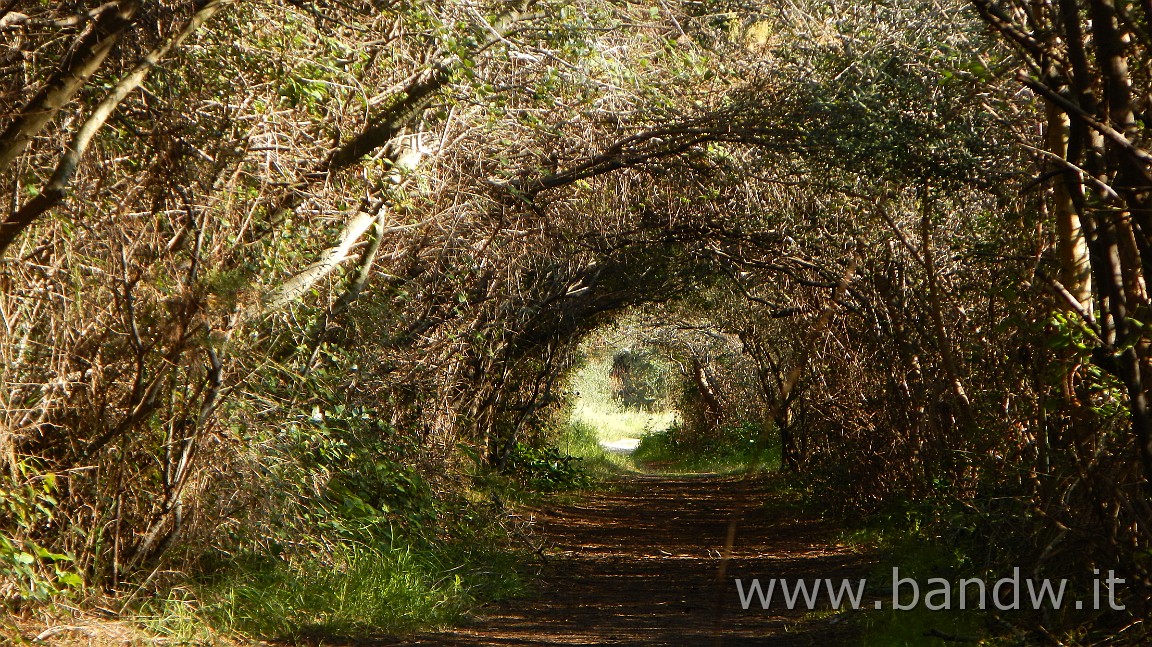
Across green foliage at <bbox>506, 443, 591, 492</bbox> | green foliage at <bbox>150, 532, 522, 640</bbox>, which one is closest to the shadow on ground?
green foliage at <bbox>150, 532, 522, 640</bbox>

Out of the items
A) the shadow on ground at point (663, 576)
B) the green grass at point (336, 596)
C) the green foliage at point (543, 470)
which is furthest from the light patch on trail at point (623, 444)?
the green grass at point (336, 596)

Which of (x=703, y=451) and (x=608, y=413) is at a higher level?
(x=608, y=413)

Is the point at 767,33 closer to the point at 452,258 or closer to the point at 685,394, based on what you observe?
the point at 452,258

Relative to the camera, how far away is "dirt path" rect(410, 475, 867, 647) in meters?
6.92

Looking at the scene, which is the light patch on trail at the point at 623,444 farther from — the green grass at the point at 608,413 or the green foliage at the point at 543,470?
the green foliage at the point at 543,470

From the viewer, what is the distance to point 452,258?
379 inches

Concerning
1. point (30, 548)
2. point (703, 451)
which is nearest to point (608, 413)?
point (703, 451)

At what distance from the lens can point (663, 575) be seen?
383 inches

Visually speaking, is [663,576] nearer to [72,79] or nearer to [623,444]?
[72,79]

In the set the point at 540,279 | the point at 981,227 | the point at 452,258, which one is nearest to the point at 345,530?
the point at 452,258

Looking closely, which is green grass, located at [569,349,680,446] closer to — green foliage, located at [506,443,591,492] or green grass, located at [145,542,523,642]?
green foliage, located at [506,443,591,492]

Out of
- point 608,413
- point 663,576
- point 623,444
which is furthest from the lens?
point 608,413

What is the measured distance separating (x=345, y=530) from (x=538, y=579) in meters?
2.31

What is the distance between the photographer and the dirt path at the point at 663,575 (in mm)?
6922
